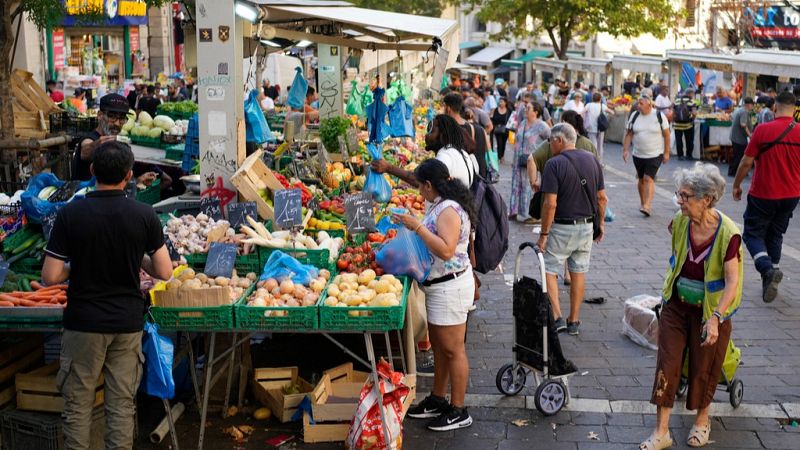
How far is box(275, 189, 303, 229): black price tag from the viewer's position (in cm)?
663

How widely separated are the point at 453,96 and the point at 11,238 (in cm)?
412

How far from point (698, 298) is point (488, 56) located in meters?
54.3

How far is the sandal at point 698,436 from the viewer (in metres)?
5.87

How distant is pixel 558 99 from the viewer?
31891 millimetres

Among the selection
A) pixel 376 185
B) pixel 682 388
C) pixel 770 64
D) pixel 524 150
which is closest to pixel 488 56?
pixel 770 64

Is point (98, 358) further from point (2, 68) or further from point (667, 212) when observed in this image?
point (667, 212)

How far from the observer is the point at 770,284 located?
9180 millimetres

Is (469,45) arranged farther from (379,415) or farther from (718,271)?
(379,415)

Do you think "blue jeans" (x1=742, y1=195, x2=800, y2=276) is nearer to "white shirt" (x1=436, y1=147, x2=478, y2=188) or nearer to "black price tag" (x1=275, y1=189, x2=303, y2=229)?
"white shirt" (x1=436, y1=147, x2=478, y2=188)

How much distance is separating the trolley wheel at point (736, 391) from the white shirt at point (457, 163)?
7.94 ft

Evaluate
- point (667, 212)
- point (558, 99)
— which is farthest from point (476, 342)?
point (558, 99)

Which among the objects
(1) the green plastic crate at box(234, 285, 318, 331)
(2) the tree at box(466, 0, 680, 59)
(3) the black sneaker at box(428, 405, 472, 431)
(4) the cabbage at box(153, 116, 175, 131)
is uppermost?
(2) the tree at box(466, 0, 680, 59)

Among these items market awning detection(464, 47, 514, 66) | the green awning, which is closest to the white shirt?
market awning detection(464, 47, 514, 66)

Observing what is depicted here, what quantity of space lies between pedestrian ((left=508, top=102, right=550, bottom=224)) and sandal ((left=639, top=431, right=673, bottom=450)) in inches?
295
